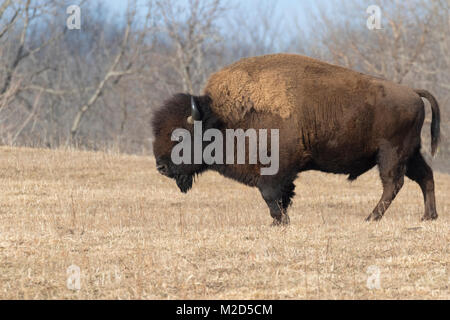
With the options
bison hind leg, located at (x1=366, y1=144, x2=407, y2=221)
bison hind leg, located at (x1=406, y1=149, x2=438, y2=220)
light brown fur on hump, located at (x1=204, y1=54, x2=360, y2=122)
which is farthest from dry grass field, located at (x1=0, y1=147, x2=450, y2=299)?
light brown fur on hump, located at (x1=204, y1=54, x2=360, y2=122)

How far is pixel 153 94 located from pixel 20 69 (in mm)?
11484

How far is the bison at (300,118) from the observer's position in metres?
8.50

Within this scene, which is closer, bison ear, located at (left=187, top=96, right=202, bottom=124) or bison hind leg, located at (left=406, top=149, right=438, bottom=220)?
bison ear, located at (left=187, top=96, right=202, bottom=124)

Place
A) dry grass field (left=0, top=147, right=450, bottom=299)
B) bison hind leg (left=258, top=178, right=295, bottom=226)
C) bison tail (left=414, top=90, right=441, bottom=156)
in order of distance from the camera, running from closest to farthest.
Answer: dry grass field (left=0, top=147, right=450, bottom=299) < bison hind leg (left=258, top=178, right=295, bottom=226) < bison tail (left=414, top=90, right=441, bottom=156)

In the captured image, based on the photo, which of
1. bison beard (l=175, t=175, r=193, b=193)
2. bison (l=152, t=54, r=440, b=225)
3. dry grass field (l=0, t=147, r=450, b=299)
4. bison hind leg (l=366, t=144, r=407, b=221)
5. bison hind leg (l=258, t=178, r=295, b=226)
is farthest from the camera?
bison beard (l=175, t=175, r=193, b=193)

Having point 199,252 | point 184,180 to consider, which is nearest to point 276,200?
point 184,180

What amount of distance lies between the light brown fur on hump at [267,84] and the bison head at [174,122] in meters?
0.18

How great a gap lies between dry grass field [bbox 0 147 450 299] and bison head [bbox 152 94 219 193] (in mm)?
826

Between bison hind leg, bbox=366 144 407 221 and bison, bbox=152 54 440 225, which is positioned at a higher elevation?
bison, bbox=152 54 440 225

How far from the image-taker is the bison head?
864 cm

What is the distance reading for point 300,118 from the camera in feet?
28.1

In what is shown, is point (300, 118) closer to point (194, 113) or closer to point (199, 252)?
point (194, 113)

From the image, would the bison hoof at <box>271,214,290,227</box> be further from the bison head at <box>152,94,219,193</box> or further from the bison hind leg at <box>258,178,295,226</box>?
the bison head at <box>152,94,219,193</box>

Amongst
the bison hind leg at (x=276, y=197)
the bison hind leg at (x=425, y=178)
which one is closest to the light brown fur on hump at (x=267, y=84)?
the bison hind leg at (x=276, y=197)
